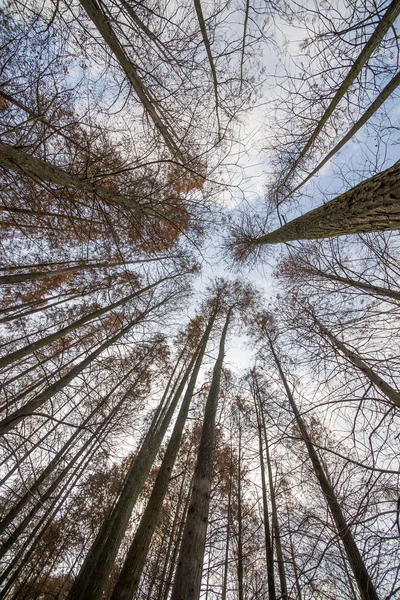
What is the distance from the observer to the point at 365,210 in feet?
8.07

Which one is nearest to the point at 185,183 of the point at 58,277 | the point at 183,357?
the point at 58,277

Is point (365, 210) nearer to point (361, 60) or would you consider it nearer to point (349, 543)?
point (361, 60)

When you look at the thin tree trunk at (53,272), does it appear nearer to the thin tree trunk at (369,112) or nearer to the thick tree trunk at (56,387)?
the thick tree trunk at (56,387)

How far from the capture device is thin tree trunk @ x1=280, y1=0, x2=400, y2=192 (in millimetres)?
2430

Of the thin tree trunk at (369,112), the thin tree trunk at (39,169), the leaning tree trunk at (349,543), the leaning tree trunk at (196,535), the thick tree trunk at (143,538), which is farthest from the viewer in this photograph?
the thick tree trunk at (143,538)

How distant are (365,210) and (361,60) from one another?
2276mm

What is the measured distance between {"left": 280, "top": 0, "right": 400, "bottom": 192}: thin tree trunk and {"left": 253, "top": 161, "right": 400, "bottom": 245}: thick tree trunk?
1526 millimetres

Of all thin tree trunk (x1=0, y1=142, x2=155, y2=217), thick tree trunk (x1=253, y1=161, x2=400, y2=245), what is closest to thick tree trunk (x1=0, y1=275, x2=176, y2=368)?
thin tree trunk (x1=0, y1=142, x2=155, y2=217)

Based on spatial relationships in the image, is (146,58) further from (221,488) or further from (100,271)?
(221,488)

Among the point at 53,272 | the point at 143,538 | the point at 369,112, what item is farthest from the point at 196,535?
the point at 369,112

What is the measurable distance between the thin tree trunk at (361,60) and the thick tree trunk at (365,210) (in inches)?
60.1

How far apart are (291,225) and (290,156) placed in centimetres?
166

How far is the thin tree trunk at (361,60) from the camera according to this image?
243cm

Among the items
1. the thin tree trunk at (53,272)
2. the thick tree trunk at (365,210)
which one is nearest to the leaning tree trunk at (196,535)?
the thin tree trunk at (53,272)
